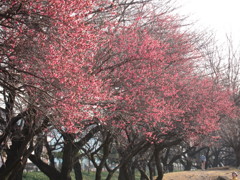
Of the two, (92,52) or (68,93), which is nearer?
(68,93)

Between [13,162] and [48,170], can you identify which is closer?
[13,162]

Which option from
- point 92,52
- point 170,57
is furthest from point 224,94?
point 92,52

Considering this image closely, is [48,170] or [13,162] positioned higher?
[13,162]

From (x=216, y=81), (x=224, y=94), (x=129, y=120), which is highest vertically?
(x=216, y=81)

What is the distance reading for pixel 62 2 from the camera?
220 inches

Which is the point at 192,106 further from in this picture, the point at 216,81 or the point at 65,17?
the point at 65,17

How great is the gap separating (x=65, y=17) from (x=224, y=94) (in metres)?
14.5

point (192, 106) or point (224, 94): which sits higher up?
point (224, 94)

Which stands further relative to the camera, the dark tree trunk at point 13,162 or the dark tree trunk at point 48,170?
the dark tree trunk at point 48,170

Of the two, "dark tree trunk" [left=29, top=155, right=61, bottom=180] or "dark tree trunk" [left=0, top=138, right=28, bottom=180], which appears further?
"dark tree trunk" [left=29, top=155, right=61, bottom=180]

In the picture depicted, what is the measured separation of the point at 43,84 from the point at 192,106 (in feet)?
30.3

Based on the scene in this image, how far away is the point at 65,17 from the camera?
5738 millimetres

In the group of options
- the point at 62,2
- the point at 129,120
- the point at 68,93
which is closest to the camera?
the point at 62,2

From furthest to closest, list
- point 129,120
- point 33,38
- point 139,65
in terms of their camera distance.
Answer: point 129,120, point 139,65, point 33,38
